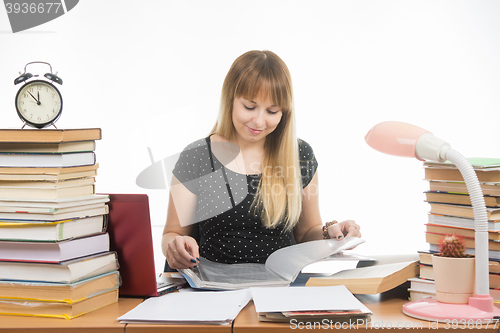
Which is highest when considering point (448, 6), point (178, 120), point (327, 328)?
point (448, 6)

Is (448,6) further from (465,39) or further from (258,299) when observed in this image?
(258,299)

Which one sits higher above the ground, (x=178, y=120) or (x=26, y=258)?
(x=178, y=120)

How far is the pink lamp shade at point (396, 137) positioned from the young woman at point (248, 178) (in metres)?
0.57

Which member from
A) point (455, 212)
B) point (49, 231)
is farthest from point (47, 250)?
point (455, 212)

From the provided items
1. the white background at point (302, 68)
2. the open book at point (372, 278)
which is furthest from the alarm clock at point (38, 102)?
the white background at point (302, 68)

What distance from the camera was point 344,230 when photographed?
3.88ft

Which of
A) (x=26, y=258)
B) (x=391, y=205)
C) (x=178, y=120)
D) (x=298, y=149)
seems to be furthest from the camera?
(x=391, y=205)

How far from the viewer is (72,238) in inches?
32.4

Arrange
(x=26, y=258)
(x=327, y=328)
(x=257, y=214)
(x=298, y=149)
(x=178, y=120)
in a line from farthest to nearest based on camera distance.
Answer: (x=178, y=120) < (x=298, y=149) < (x=257, y=214) < (x=26, y=258) < (x=327, y=328)

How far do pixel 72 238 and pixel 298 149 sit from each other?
0.92m

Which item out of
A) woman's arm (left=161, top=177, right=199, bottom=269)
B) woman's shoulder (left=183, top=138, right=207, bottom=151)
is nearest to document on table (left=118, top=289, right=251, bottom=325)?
woman's arm (left=161, top=177, right=199, bottom=269)

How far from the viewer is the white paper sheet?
72 cm

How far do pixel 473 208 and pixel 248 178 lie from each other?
2.78 feet

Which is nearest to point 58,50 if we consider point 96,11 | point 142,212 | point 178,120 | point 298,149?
point 96,11
